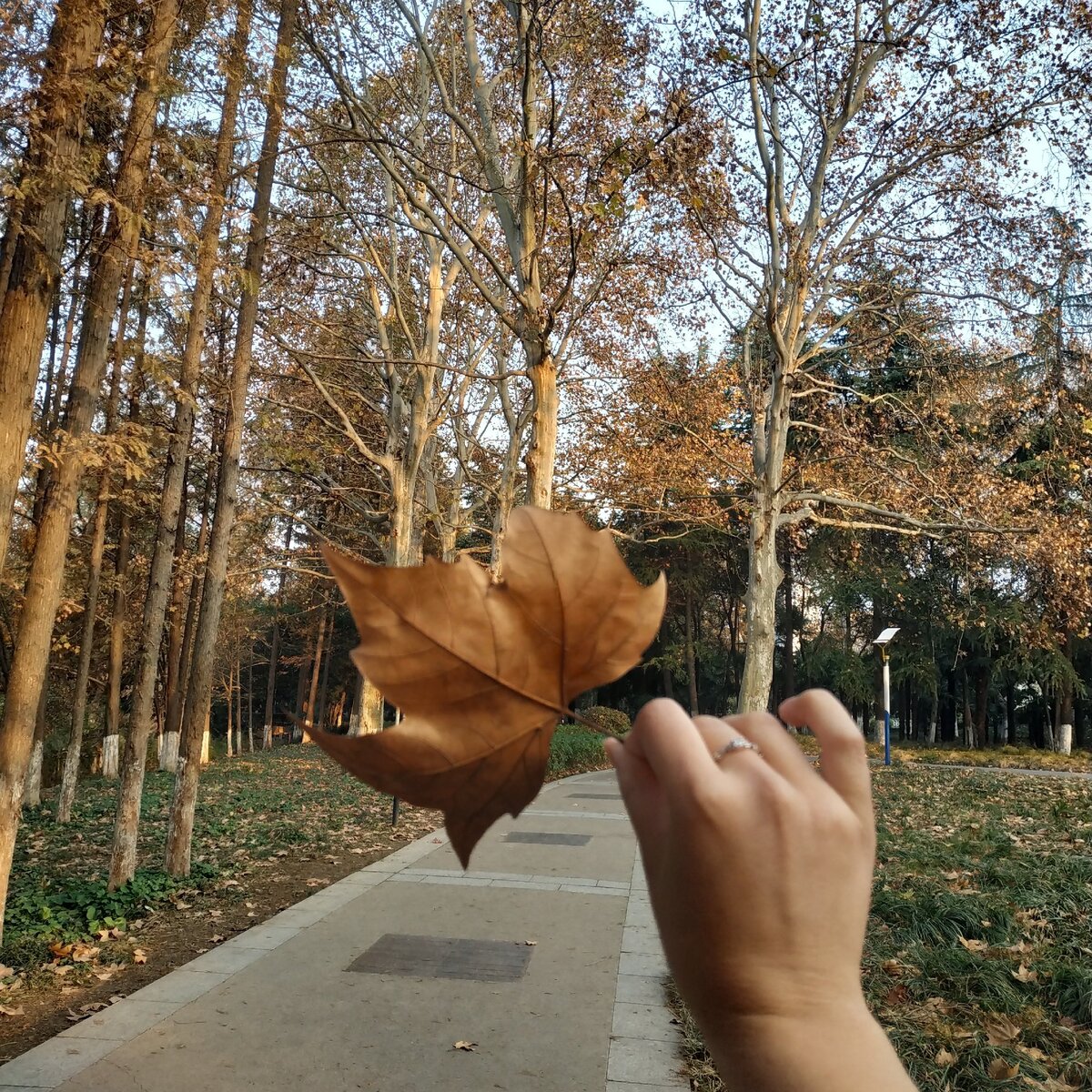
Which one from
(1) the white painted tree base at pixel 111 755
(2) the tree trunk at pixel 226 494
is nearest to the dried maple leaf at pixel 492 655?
(2) the tree trunk at pixel 226 494

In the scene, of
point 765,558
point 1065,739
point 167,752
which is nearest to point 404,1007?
point 765,558

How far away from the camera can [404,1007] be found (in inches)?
198

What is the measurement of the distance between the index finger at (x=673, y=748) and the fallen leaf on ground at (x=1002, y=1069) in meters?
4.22

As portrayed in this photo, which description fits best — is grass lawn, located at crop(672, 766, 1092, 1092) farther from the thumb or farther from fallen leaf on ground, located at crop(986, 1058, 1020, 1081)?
the thumb

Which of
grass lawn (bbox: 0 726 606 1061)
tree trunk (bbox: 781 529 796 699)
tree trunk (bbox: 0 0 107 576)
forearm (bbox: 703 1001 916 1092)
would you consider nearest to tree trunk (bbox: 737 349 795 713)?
grass lawn (bbox: 0 726 606 1061)

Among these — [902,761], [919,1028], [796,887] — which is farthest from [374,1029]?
[902,761]

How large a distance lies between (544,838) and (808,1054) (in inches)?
415

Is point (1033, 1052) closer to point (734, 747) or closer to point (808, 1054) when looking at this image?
point (808, 1054)

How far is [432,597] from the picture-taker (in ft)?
1.77

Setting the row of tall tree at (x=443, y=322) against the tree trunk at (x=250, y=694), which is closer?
the row of tall tree at (x=443, y=322)

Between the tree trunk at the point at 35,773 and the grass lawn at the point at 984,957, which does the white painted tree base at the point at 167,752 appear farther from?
the grass lawn at the point at 984,957

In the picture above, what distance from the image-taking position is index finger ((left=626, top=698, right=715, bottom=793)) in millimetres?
570

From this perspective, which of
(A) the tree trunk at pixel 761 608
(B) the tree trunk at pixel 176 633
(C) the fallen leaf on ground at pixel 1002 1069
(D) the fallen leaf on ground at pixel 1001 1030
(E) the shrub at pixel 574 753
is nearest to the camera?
(C) the fallen leaf on ground at pixel 1002 1069

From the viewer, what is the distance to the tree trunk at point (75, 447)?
205 inches
